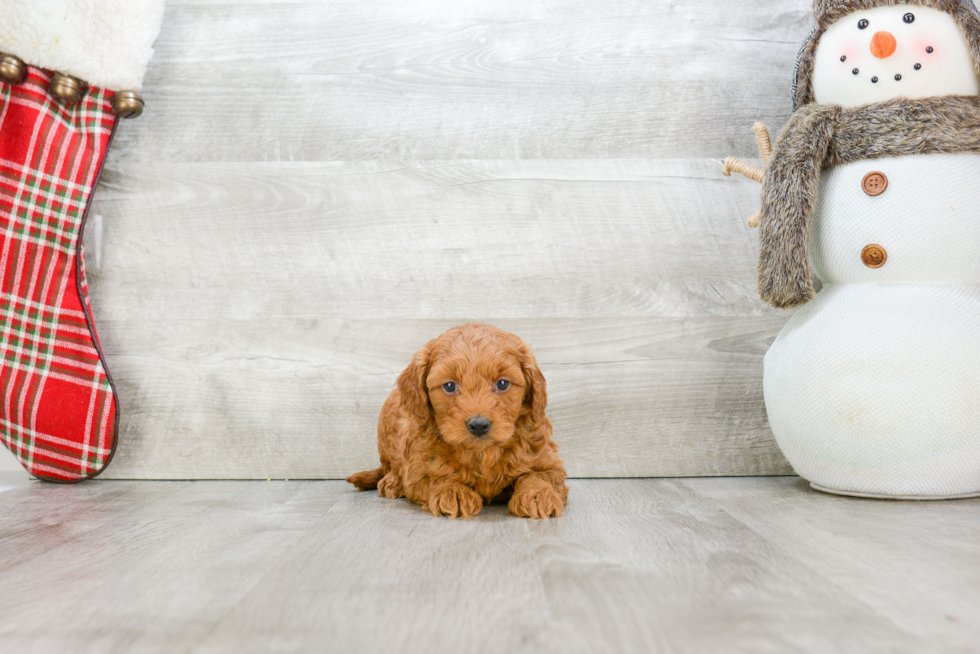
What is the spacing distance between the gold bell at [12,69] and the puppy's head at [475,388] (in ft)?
3.39

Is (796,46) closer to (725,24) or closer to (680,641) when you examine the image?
(725,24)

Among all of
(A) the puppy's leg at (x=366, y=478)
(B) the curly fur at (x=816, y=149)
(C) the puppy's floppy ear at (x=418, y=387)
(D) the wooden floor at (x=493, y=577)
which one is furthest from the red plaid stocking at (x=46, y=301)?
(B) the curly fur at (x=816, y=149)

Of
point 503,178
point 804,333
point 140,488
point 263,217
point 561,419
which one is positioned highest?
point 503,178

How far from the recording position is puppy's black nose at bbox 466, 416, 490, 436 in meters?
1.10

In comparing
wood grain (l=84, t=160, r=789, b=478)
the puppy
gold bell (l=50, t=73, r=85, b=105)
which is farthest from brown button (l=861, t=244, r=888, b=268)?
gold bell (l=50, t=73, r=85, b=105)

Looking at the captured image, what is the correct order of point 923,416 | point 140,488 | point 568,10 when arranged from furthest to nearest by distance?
point 568,10 → point 140,488 → point 923,416

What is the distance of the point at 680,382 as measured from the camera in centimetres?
153

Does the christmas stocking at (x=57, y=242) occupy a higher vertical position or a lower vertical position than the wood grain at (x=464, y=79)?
lower

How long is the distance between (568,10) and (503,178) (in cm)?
42

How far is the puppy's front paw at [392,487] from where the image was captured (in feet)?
4.31

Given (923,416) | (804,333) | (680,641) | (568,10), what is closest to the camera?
(680,641)

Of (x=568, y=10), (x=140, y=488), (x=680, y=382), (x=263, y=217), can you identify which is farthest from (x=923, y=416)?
(x=140, y=488)

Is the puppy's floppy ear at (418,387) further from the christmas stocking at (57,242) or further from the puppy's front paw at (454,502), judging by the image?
the christmas stocking at (57,242)

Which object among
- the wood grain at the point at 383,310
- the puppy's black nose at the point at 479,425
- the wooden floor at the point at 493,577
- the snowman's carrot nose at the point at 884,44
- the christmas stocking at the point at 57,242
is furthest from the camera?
the wood grain at the point at 383,310
